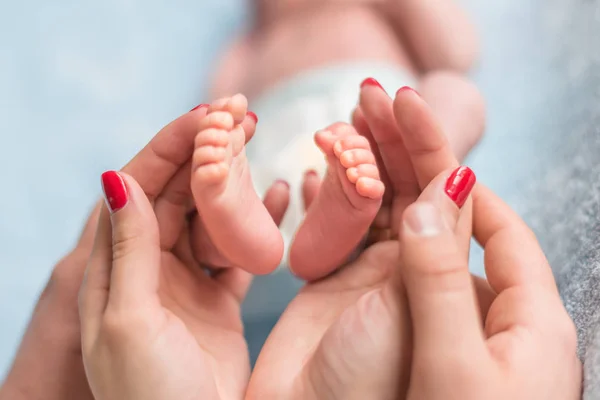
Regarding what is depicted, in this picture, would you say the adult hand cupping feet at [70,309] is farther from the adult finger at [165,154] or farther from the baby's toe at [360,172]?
the baby's toe at [360,172]

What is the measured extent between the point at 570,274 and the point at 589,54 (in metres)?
0.36

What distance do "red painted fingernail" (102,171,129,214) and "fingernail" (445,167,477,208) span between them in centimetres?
26

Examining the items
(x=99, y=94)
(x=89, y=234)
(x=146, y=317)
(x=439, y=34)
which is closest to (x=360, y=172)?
(x=146, y=317)

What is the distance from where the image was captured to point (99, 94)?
44.1 inches

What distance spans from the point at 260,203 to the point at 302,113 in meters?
0.43

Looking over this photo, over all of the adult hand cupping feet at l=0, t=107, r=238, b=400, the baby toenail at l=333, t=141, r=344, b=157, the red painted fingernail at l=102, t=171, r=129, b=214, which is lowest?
the adult hand cupping feet at l=0, t=107, r=238, b=400

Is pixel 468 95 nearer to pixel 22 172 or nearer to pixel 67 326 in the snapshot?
pixel 67 326

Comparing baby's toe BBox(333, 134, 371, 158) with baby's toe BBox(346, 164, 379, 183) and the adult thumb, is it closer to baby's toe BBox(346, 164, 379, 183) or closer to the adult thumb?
baby's toe BBox(346, 164, 379, 183)

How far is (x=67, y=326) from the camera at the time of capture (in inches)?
23.3

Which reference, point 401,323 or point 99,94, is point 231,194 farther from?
point 99,94

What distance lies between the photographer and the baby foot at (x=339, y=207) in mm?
514

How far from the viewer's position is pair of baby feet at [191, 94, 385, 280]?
18.8 inches

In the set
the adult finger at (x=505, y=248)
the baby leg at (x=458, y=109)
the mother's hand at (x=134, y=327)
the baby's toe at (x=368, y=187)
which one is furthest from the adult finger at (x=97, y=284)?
the baby leg at (x=458, y=109)

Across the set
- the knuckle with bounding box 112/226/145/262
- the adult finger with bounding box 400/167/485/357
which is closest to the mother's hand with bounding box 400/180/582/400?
the adult finger with bounding box 400/167/485/357
